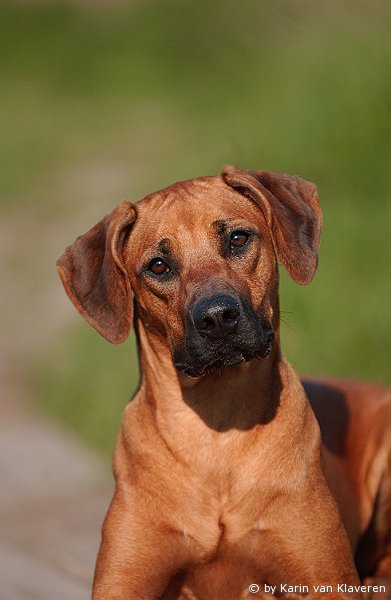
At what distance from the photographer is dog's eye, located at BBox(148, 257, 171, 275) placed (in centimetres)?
503

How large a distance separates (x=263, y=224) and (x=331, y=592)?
1.50m

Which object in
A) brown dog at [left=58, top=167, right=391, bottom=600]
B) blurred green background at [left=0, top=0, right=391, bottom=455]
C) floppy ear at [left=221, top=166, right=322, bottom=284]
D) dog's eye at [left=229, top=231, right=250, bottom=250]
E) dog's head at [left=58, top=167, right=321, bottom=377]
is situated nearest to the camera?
dog's head at [left=58, top=167, right=321, bottom=377]

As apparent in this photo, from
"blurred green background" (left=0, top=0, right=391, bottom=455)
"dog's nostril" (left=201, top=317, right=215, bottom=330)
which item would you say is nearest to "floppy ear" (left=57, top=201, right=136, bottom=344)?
"dog's nostril" (left=201, top=317, right=215, bottom=330)

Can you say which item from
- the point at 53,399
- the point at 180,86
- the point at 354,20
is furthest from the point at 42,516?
the point at 180,86

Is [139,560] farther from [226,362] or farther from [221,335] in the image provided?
[221,335]

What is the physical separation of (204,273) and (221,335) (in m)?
0.30

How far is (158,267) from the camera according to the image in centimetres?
505

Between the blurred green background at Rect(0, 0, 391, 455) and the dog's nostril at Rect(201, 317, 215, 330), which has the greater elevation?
the dog's nostril at Rect(201, 317, 215, 330)

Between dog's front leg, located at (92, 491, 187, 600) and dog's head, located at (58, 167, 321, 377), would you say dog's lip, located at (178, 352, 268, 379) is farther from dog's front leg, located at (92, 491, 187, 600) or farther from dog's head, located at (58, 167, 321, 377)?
dog's front leg, located at (92, 491, 187, 600)

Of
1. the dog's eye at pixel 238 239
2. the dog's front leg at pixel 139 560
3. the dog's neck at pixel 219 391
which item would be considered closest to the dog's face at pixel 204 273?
the dog's eye at pixel 238 239

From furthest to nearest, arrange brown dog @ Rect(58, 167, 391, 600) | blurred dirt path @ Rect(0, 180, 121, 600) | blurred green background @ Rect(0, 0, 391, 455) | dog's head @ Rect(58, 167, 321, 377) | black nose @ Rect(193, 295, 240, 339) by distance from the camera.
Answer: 1. blurred green background @ Rect(0, 0, 391, 455)
2. blurred dirt path @ Rect(0, 180, 121, 600)
3. brown dog @ Rect(58, 167, 391, 600)
4. dog's head @ Rect(58, 167, 321, 377)
5. black nose @ Rect(193, 295, 240, 339)

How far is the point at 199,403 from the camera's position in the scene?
202 inches

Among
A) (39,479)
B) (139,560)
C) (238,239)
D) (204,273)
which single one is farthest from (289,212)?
(39,479)

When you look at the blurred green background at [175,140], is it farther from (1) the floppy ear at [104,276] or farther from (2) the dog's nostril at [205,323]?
(2) the dog's nostril at [205,323]
